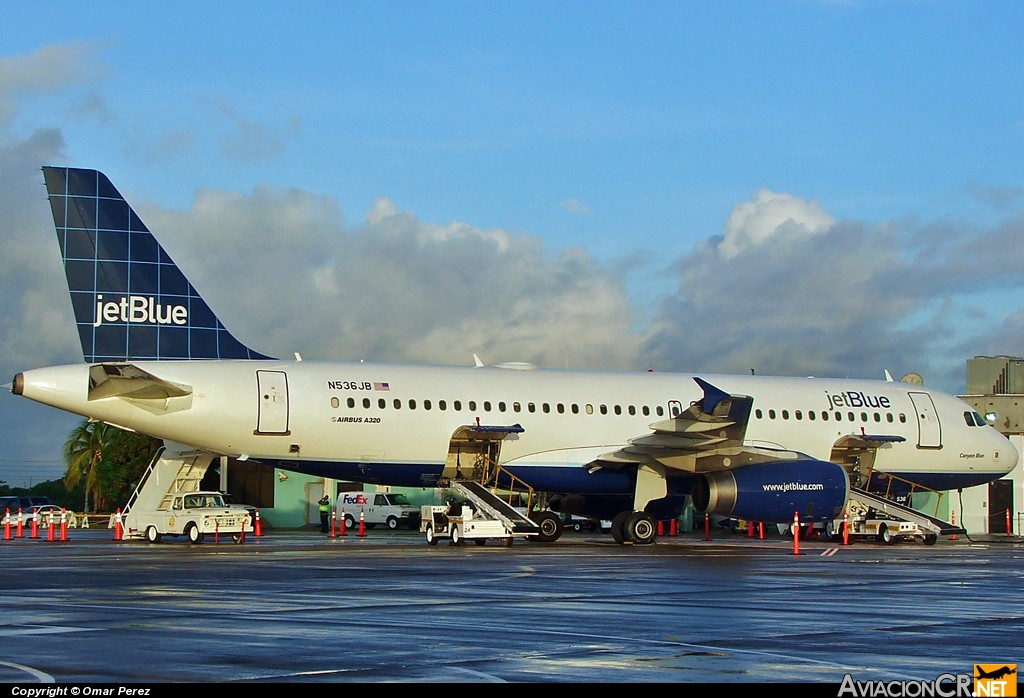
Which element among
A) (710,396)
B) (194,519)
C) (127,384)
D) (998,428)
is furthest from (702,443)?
(998,428)

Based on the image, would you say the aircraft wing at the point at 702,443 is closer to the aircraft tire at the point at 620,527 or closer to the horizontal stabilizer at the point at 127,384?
the aircraft tire at the point at 620,527

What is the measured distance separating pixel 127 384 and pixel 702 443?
1309 centimetres

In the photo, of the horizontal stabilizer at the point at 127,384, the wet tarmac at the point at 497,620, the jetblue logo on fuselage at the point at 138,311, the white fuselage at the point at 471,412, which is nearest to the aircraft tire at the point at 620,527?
the white fuselage at the point at 471,412

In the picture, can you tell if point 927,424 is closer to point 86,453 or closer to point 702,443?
point 702,443

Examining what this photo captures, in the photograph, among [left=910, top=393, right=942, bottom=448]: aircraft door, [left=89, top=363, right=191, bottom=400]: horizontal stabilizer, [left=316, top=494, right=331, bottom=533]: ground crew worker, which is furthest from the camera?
[left=316, top=494, right=331, bottom=533]: ground crew worker

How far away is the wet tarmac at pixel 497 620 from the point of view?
9.31 meters

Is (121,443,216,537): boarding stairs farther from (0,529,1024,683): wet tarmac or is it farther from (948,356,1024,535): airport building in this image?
(948,356,1024,535): airport building

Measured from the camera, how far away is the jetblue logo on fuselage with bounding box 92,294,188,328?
31.5 metres

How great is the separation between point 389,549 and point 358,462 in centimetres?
297

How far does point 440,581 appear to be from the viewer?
60.8 ft

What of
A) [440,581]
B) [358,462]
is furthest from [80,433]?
[440,581]

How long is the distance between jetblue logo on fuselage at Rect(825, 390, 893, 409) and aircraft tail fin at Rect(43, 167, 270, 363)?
53.4 ft

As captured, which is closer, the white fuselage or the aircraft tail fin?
the white fuselage

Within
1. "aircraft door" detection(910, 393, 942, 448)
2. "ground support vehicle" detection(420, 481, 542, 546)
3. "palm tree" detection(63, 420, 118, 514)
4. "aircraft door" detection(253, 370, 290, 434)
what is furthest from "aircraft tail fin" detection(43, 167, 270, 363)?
Answer: "palm tree" detection(63, 420, 118, 514)
